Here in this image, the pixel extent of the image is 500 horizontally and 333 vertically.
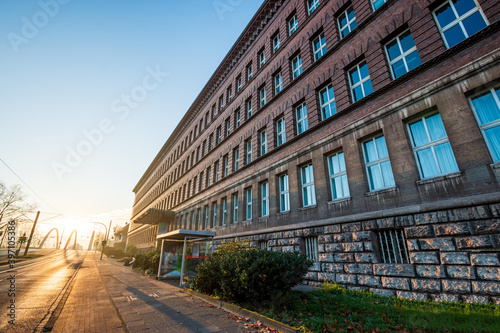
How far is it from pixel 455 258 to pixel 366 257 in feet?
8.62

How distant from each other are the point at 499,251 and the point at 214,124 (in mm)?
24126

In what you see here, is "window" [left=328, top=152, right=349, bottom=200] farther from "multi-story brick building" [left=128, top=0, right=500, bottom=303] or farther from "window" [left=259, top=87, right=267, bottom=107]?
"window" [left=259, top=87, right=267, bottom=107]

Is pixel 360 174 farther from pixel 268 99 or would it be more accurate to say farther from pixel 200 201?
pixel 200 201

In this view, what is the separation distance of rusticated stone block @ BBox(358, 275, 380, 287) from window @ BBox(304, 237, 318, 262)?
230 cm

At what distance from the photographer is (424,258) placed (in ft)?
22.8

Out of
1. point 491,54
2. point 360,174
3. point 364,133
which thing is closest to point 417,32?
point 491,54

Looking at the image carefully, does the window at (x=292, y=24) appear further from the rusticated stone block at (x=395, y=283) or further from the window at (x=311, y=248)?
the rusticated stone block at (x=395, y=283)

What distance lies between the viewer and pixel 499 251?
5.75 meters

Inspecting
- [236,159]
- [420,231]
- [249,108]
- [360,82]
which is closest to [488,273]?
[420,231]

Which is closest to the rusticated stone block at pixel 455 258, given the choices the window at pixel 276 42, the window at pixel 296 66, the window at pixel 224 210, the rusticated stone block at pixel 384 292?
the rusticated stone block at pixel 384 292

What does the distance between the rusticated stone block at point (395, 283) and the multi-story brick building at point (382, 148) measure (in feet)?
0.10

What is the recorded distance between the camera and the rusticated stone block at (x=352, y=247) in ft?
28.3

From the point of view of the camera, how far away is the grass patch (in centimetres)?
456

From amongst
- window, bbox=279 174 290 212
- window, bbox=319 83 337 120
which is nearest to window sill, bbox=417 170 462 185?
window, bbox=319 83 337 120
